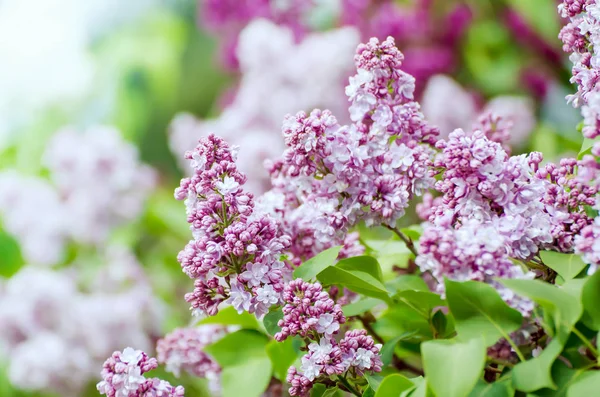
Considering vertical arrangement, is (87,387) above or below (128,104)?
below

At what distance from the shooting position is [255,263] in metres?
0.38

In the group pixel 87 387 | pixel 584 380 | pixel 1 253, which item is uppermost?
pixel 1 253

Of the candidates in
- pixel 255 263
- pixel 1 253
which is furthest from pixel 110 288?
pixel 255 263

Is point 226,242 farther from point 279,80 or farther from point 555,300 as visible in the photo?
point 279,80

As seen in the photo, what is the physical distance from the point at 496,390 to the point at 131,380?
0.57ft

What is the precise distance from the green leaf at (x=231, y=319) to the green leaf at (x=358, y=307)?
3.8 inches

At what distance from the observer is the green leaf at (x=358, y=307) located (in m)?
0.43

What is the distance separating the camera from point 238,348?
50 centimetres

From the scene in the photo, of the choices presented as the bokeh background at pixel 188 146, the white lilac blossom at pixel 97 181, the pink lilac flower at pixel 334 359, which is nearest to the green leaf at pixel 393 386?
the pink lilac flower at pixel 334 359

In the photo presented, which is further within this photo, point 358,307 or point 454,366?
point 358,307

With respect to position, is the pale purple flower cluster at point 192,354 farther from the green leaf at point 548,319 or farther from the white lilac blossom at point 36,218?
the white lilac blossom at point 36,218

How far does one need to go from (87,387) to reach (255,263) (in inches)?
40.8

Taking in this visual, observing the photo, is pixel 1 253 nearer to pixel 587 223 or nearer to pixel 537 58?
pixel 537 58

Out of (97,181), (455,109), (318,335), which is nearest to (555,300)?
(318,335)
